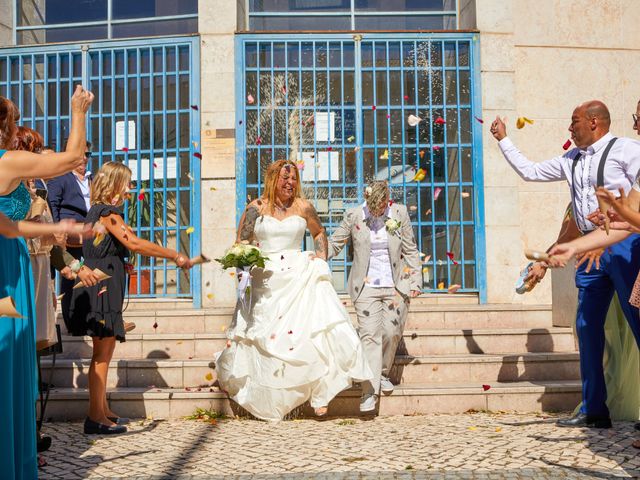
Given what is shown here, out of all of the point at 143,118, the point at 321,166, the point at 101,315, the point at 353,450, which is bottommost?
the point at 353,450

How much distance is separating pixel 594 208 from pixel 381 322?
7.92 feet

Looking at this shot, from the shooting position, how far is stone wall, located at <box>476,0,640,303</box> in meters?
10.7

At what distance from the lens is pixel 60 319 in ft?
30.5

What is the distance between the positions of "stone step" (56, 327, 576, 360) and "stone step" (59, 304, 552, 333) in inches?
20.6

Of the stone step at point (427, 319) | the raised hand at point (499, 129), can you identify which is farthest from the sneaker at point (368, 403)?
the raised hand at point (499, 129)

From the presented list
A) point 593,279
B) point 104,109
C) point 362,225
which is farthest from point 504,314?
point 104,109

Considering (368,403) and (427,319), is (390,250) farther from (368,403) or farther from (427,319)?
(427,319)

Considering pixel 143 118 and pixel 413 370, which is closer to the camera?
pixel 413 370

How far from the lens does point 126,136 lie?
36.5 feet

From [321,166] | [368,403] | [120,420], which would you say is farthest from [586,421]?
[321,166]

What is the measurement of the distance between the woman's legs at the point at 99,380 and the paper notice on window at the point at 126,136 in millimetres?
4986

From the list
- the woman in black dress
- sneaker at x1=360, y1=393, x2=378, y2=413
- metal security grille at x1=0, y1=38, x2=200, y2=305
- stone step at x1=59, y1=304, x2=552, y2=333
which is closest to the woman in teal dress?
the woman in black dress

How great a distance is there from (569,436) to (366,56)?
661cm

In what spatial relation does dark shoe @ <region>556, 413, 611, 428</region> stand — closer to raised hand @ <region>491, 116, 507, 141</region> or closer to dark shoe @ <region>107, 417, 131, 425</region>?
raised hand @ <region>491, 116, 507, 141</region>
